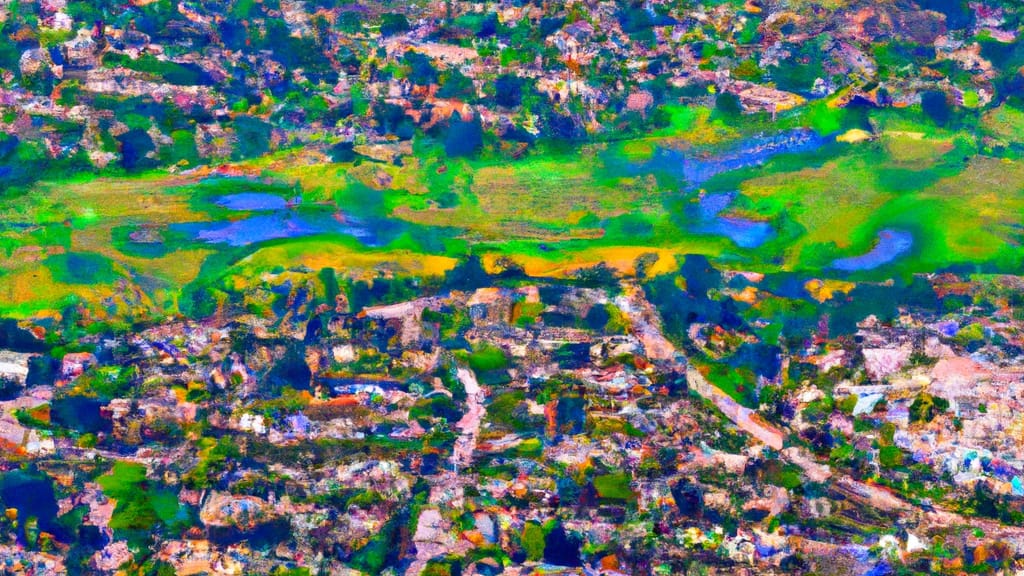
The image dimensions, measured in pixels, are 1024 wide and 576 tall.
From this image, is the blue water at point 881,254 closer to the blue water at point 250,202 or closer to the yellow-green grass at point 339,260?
the yellow-green grass at point 339,260

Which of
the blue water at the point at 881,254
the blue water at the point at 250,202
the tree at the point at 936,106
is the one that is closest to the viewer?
the blue water at the point at 881,254

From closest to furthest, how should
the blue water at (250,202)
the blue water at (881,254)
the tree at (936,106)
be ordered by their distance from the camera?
the blue water at (881,254) → the blue water at (250,202) → the tree at (936,106)

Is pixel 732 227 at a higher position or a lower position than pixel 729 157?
lower

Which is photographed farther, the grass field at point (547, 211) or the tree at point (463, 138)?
the tree at point (463, 138)

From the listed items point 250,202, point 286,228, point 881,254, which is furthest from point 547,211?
point 881,254

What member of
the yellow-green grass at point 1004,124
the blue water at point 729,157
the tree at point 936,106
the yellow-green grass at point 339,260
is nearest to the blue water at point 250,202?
the yellow-green grass at point 339,260

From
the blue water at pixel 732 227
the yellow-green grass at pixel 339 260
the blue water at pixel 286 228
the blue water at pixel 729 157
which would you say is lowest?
the yellow-green grass at pixel 339 260

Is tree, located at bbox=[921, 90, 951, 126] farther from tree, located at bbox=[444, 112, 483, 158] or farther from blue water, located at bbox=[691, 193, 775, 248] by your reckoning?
tree, located at bbox=[444, 112, 483, 158]

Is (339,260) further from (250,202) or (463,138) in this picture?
(463,138)
